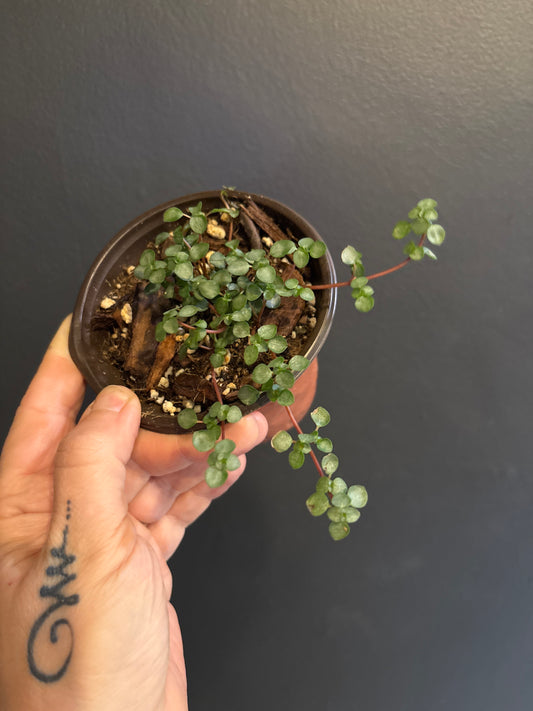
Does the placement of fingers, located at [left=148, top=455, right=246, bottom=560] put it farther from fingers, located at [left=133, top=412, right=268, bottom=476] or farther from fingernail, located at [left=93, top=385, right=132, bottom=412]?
fingernail, located at [left=93, top=385, right=132, bottom=412]

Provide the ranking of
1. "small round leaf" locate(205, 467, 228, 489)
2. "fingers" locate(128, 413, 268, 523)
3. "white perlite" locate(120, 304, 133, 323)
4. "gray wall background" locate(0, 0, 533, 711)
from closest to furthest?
"small round leaf" locate(205, 467, 228, 489) → "white perlite" locate(120, 304, 133, 323) → "fingers" locate(128, 413, 268, 523) → "gray wall background" locate(0, 0, 533, 711)

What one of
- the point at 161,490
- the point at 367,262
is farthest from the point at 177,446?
the point at 367,262

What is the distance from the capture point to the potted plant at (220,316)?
0.96m

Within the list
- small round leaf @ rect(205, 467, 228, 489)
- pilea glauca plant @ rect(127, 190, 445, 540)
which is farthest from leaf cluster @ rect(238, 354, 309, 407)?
small round leaf @ rect(205, 467, 228, 489)

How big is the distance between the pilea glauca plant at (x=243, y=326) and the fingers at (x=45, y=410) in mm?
247

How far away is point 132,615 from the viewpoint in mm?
1014

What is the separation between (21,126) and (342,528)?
1467 millimetres

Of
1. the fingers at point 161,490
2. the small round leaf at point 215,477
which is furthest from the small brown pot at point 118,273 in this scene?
the fingers at point 161,490

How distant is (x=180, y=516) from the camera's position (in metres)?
1.38

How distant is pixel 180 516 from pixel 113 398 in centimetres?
46

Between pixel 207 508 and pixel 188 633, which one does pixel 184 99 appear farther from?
pixel 188 633

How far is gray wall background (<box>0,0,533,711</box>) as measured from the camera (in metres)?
1.44

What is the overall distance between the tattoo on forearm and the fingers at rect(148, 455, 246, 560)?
0.36 m

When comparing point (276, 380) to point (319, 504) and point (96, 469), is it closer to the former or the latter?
point (319, 504)
